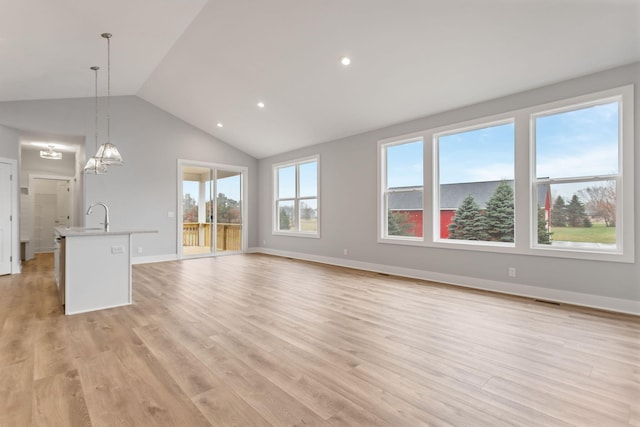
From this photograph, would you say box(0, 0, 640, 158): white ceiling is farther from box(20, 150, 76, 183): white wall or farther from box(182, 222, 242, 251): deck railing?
box(20, 150, 76, 183): white wall

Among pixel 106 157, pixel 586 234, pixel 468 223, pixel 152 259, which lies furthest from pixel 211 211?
pixel 586 234

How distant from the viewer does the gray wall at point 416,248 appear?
11.6ft

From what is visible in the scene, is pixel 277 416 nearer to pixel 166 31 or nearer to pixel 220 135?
pixel 166 31

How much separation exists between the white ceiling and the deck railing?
10.9 ft

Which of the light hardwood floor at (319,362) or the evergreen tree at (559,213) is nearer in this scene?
the light hardwood floor at (319,362)

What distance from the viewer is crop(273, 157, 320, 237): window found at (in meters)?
7.50

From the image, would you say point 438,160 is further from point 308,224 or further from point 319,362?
point 319,362

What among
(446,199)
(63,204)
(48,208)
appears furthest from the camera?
(63,204)

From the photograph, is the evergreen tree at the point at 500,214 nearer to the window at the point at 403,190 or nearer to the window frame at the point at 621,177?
the window frame at the point at 621,177

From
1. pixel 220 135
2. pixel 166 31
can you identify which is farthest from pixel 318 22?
pixel 220 135

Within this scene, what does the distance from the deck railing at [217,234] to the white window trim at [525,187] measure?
4.43 m

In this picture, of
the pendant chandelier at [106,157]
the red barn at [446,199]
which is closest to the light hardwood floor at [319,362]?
the red barn at [446,199]

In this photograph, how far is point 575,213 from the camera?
388 centimetres

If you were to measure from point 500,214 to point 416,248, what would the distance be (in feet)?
4.59
